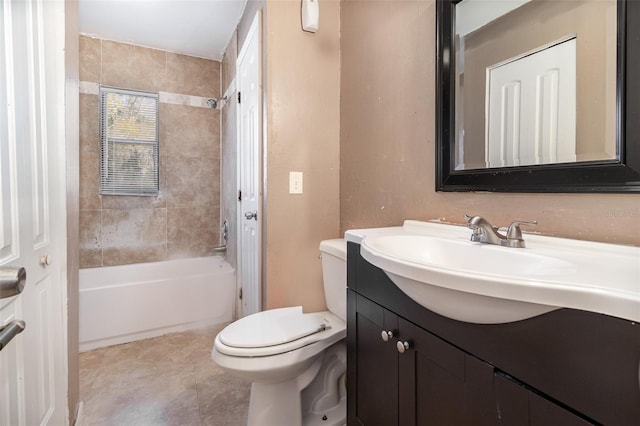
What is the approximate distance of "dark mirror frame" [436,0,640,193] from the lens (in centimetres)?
67

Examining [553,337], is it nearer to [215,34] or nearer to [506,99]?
[506,99]

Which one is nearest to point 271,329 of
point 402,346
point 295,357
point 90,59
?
point 295,357

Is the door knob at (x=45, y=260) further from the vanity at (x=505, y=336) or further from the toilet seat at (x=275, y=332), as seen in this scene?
the vanity at (x=505, y=336)

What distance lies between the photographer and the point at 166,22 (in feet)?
8.11

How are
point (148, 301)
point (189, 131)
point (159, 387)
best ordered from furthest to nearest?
1. point (189, 131)
2. point (148, 301)
3. point (159, 387)

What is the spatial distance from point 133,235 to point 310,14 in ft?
7.93

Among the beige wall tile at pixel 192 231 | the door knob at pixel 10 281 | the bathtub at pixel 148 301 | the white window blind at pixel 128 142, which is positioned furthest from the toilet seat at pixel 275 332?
the white window blind at pixel 128 142

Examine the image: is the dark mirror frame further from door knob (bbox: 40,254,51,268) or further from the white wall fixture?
door knob (bbox: 40,254,51,268)

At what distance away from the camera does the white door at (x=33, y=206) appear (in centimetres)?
81

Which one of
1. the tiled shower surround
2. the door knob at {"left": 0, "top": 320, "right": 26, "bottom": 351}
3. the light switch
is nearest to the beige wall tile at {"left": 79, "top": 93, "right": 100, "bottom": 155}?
the tiled shower surround

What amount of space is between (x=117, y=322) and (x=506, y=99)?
2660mm

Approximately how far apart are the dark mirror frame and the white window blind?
8.73 ft

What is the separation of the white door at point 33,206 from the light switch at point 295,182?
0.94 m

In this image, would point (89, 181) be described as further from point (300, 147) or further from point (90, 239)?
point (300, 147)
